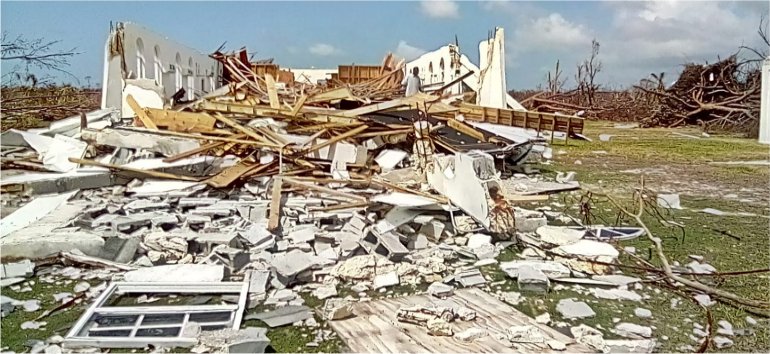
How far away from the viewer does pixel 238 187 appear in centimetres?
680

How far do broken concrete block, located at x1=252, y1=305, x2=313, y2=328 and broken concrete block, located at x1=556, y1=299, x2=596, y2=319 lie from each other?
163 centimetres

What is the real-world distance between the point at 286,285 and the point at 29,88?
31.0ft

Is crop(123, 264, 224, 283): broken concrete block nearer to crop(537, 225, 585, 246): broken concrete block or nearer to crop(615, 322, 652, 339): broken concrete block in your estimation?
crop(615, 322, 652, 339): broken concrete block

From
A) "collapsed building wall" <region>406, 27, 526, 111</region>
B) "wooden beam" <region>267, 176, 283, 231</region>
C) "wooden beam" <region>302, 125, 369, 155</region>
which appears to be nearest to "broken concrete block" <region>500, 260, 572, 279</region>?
"wooden beam" <region>267, 176, 283, 231</region>

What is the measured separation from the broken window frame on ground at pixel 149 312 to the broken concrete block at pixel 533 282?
1950mm

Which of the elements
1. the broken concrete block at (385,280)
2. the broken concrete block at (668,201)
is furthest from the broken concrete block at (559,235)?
the broken concrete block at (668,201)

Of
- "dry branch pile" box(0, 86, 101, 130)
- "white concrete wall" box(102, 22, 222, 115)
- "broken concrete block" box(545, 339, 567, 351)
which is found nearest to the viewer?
"broken concrete block" box(545, 339, 567, 351)

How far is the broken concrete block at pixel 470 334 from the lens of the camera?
317cm

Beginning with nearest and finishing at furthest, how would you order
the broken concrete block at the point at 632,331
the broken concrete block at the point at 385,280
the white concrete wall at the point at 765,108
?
the broken concrete block at the point at 632,331 < the broken concrete block at the point at 385,280 < the white concrete wall at the point at 765,108

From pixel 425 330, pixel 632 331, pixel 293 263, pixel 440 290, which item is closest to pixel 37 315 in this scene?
pixel 293 263

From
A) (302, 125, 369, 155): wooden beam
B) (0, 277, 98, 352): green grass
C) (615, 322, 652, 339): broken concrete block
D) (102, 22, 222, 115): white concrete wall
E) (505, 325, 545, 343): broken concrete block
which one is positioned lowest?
(0, 277, 98, 352): green grass

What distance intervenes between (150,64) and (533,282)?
9.37 meters

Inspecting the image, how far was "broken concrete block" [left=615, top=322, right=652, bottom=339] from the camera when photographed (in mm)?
3291

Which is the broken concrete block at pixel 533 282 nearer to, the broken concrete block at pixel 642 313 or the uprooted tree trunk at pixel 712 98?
the broken concrete block at pixel 642 313
